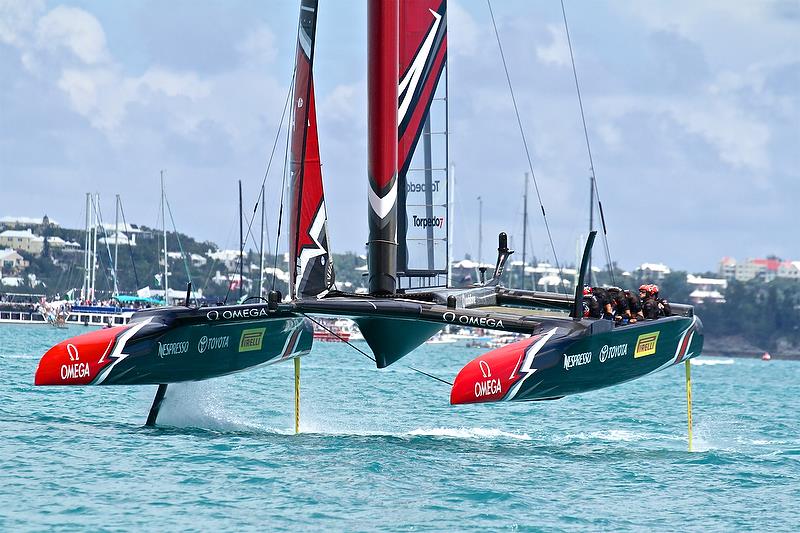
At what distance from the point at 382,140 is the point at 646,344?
9.34 feet

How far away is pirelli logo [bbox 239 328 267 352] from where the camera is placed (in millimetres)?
11812

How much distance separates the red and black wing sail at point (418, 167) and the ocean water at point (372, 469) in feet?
5.43

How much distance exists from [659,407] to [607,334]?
902cm

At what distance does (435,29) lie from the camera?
1268 cm

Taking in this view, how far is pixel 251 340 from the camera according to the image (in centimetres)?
1189

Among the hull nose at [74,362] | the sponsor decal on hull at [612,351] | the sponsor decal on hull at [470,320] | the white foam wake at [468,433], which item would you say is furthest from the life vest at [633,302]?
the hull nose at [74,362]

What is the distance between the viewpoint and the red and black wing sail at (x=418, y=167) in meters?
12.4

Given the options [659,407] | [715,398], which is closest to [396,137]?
[659,407]

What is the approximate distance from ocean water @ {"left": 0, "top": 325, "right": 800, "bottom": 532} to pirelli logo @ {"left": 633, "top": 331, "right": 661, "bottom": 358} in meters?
0.86

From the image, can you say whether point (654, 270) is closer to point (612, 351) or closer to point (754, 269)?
point (754, 269)

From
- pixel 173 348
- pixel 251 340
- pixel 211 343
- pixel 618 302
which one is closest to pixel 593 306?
pixel 618 302

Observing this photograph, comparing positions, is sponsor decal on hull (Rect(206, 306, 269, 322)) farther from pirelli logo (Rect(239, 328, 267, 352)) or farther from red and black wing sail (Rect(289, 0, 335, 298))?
pirelli logo (Rect(239, 328, 267, 352))

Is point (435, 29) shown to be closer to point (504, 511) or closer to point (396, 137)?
point (396, 137)

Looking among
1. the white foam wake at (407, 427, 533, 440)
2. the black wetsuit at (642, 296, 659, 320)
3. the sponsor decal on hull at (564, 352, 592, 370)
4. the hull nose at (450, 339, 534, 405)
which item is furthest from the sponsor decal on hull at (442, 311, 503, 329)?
the black wetsuit at (642, 296, 659, 320)
